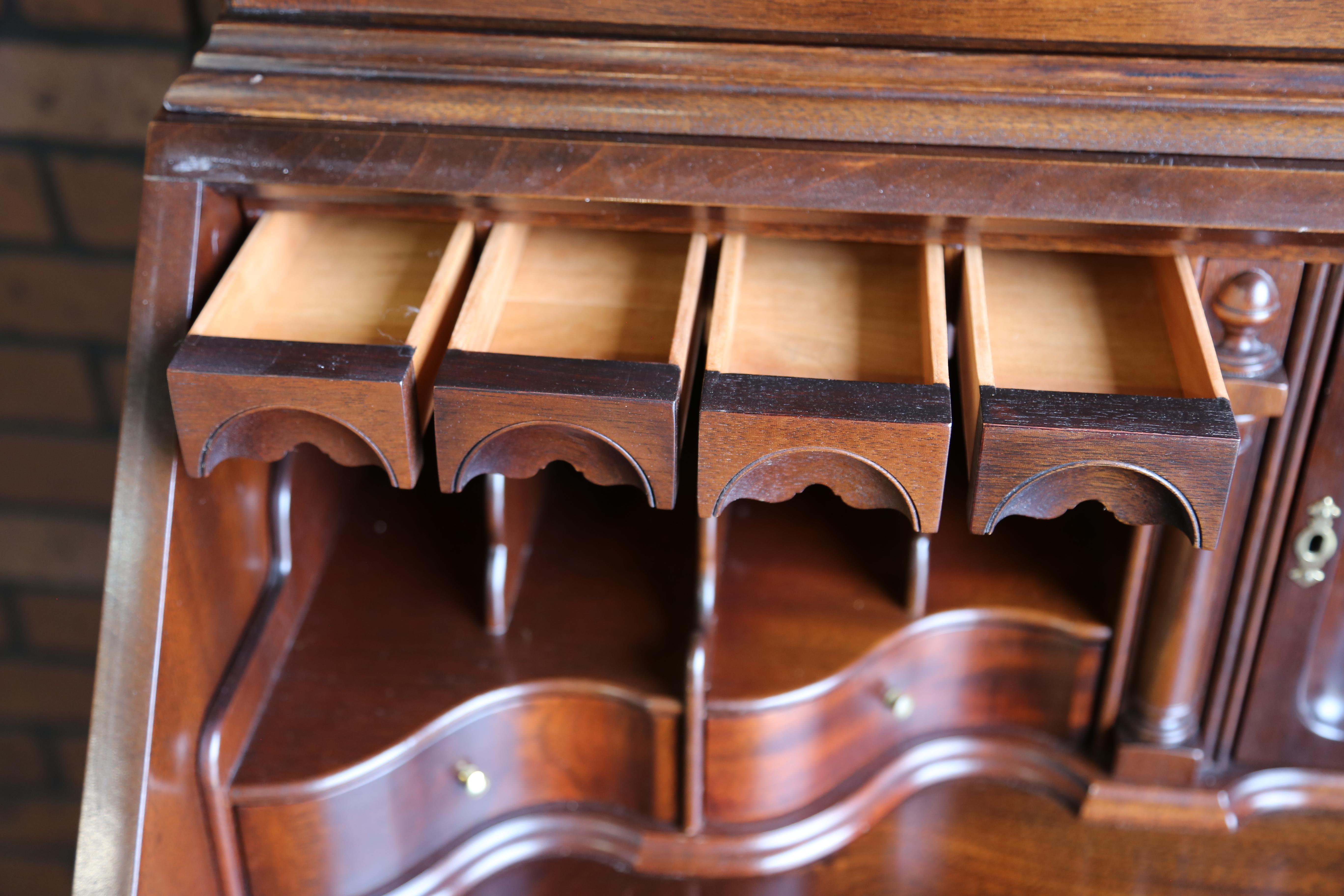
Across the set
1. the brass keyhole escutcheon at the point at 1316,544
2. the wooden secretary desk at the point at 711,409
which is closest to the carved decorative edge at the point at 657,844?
the wooden secretary desk at the point at 711,409

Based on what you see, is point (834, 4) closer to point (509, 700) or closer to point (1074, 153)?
point (1074, 153)

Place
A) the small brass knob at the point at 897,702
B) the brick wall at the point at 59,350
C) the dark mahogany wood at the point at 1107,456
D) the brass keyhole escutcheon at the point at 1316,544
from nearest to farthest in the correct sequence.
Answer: the dark mahogany wood at the point at 1107,456, the brass keyhole escutcheon at the point at 1316,544, the small brass knob at the point at 897,702, the brick wall at the point at 59,350

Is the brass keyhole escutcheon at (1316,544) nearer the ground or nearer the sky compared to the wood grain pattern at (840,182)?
nearer the ground

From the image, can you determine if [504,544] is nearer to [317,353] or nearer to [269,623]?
[269,623]

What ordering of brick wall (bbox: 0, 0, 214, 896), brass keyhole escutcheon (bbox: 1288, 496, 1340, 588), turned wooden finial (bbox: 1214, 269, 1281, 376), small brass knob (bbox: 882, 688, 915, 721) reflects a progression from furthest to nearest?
1. brick wall (bbox: 0, 0, 214, 896)
2. small brass knob (bbox: 882, 688, 915, 721)
3. brass keyhole escutcheon (bbox: 1288, 496, 1340, 588)
4. turned wooden finial (bbox: 1214, 269, 1281, 376)

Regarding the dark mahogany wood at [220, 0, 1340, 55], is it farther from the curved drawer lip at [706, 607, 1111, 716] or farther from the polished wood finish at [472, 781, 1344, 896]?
the polished wood finish at [472, 781, 1344, 896]

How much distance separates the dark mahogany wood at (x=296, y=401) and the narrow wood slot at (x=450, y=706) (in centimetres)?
26

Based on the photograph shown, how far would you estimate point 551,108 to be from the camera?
71 centimetres

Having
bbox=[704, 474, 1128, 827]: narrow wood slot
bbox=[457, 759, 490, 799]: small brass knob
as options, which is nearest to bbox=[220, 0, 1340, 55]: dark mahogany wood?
bbox=[704, 474, 1128, 827]: narrow wood slot

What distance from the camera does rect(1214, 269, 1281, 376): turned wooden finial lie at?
728mm

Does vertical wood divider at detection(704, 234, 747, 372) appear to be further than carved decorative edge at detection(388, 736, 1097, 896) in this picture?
Answer: No

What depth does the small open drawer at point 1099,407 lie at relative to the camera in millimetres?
623

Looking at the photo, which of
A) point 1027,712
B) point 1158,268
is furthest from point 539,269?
point 1027,712

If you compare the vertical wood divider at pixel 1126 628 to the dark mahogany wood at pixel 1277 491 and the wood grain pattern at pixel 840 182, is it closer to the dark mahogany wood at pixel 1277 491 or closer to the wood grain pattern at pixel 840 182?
the dark mahogany wood at pixel 1277 491
